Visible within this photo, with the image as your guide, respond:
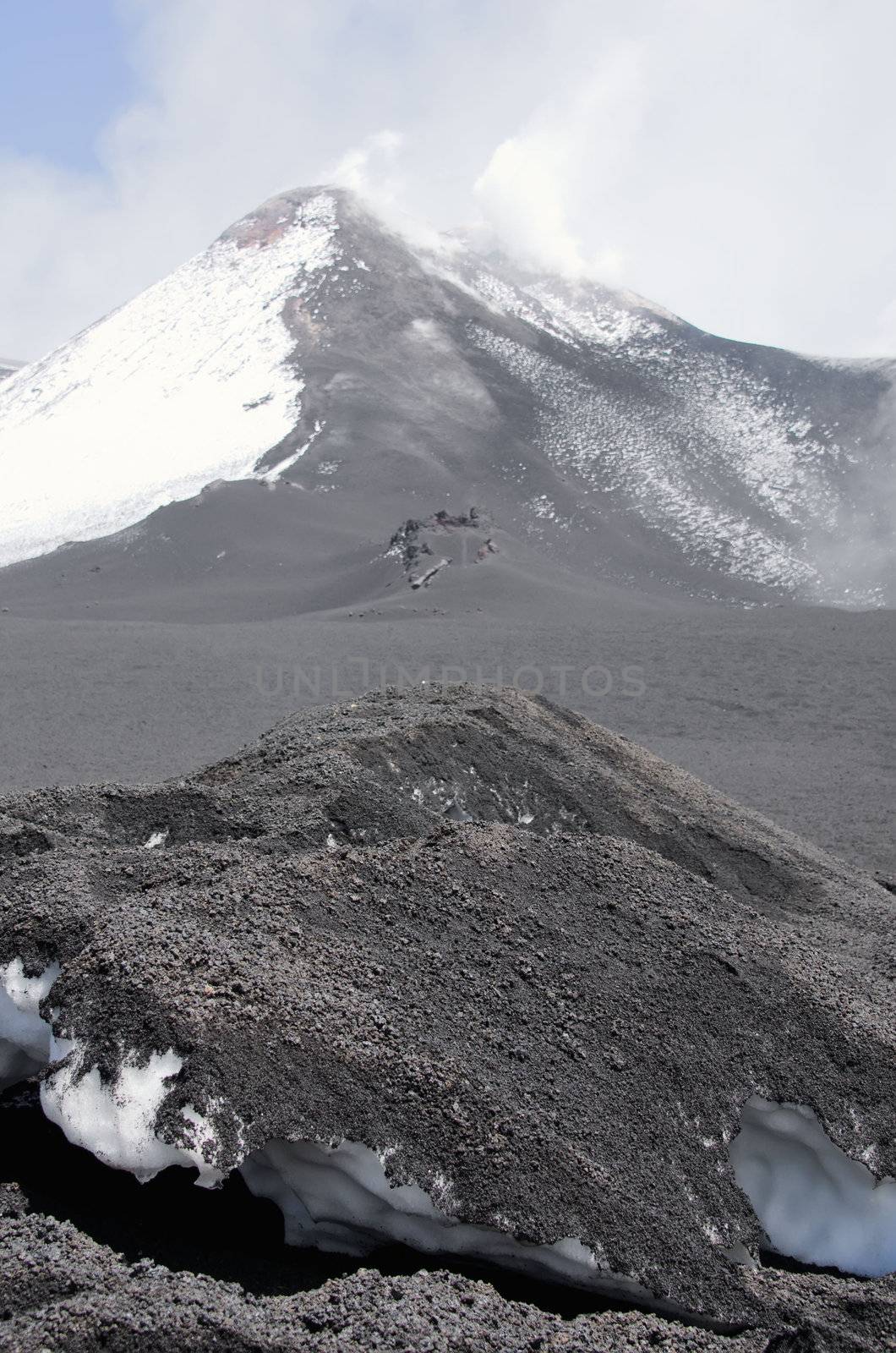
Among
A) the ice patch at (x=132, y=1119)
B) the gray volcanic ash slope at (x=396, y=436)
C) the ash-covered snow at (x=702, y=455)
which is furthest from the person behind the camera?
the ash-covered snow at (x=702, y=455)

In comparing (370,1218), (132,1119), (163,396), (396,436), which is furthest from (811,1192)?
(163,396)

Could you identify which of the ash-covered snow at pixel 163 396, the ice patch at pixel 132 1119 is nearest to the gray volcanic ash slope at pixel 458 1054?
the ice patch at pixel 132 1119

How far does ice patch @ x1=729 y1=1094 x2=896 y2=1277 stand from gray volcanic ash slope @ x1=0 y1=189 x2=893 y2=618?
72.1 feet

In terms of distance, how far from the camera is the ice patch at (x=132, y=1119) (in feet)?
9.68

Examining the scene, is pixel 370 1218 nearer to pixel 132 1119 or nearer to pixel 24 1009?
pixel 132 1119

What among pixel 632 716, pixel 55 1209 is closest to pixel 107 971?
pixel 55 1209

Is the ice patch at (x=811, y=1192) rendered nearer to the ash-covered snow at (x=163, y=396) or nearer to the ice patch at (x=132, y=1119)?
the ice patch at (x=132, y=1119)

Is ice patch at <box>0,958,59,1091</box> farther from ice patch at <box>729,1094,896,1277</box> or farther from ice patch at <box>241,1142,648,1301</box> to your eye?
Answer: ice patch at <box>729,1094,896,1277</box>

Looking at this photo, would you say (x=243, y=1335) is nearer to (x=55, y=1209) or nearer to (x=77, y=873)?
(x=55, y=1209)

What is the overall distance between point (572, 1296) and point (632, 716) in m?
13.2

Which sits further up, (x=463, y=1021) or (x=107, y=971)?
(x=107, y=971)

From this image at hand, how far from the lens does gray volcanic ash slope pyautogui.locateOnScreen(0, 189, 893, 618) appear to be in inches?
1212

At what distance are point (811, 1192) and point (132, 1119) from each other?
84.8 inches

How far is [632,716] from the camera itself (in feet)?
52.5
